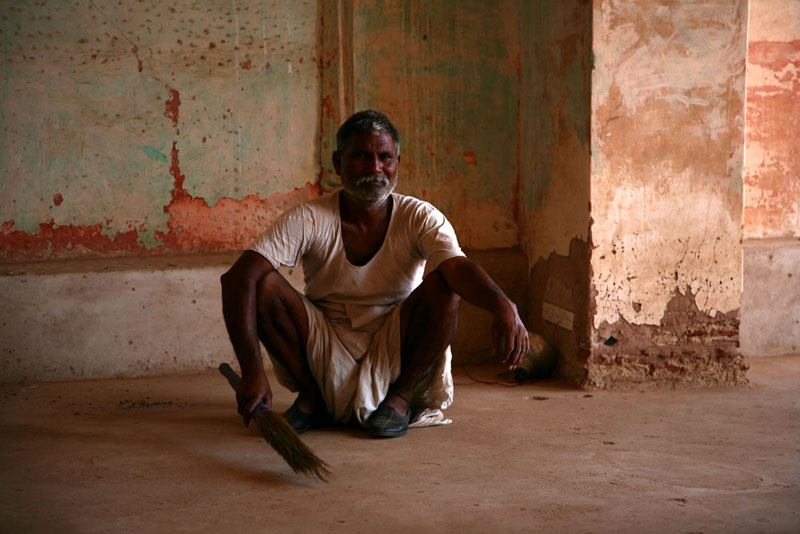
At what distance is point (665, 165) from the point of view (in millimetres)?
3902

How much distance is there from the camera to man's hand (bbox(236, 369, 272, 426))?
288 centimetres

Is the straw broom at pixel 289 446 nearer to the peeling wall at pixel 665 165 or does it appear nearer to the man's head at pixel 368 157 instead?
the man's head at pixel 368 157

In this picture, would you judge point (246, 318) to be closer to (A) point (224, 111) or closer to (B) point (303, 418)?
(B) point (303, 418)

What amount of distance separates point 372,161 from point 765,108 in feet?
8.58

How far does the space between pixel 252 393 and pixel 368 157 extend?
3.18 ft

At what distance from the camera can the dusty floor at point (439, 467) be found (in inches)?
95.6

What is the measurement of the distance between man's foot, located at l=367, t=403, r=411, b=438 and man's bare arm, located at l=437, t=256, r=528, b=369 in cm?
53

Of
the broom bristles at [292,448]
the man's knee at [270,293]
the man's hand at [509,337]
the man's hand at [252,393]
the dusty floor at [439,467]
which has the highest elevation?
the man's knee at [270,293]

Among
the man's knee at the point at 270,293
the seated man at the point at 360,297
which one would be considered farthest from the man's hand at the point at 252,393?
the man's knee at the point at 270,293

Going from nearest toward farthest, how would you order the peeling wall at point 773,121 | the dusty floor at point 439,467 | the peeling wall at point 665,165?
the dusty floor at point 439,467 < the peeling wall at point 665,165 < the peeling wall at point 773,121

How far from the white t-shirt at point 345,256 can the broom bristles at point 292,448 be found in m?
0.64

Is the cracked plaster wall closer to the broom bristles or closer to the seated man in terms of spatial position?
the seated man

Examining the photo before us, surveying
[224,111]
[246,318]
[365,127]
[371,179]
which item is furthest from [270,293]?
[224,111]

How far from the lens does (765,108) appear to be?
4.72 metres
